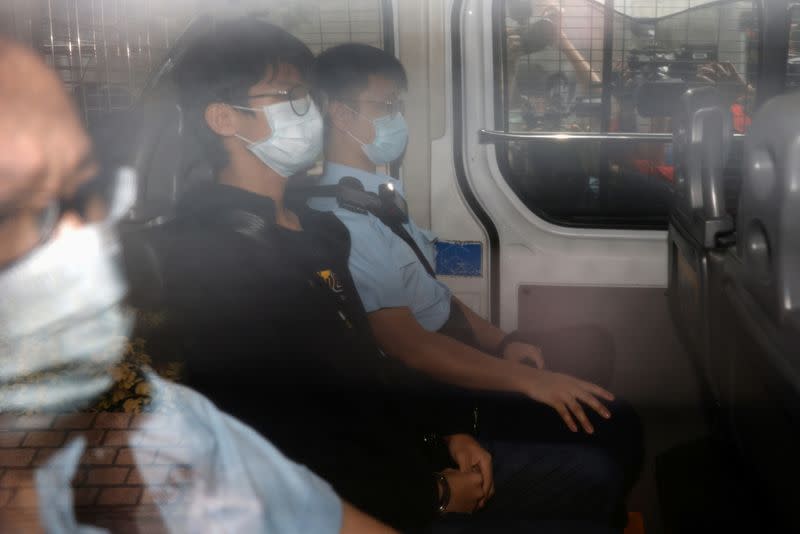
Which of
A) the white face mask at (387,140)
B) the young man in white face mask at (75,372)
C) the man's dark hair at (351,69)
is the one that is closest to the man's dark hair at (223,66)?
the man's dark hair at (351,69)

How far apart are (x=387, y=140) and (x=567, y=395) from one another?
0.71 metres

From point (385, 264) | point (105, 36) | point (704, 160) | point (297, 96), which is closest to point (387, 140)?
point (385, 264)

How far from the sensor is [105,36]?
52.1 inches

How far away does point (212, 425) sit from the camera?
47.1 inches

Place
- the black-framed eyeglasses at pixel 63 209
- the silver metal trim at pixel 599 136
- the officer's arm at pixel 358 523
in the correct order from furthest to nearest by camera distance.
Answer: the silver metal trim at pixel 599 136 → the officer's arm at pixel 358 523 → the black-framed eyeglasses at pixel 63 209

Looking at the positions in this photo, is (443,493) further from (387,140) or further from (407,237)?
(387,140)

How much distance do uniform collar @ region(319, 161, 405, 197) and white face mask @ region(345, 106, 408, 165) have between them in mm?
38

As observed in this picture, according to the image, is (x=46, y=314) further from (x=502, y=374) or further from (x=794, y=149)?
(x=502, y=374)

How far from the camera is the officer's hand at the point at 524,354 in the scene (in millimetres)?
2043

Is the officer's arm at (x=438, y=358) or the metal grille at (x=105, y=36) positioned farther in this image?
the officer's arm at (x=438, y=358)

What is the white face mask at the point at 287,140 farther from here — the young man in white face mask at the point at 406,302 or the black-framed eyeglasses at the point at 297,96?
the young man in white face mask at the point at 406,302

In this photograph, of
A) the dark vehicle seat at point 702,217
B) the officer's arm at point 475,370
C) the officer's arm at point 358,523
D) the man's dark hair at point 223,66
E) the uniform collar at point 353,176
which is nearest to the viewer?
the officer's arm at point 358,523

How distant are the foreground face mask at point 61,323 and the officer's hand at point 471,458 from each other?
0.77 m

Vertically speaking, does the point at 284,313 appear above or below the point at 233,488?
above
